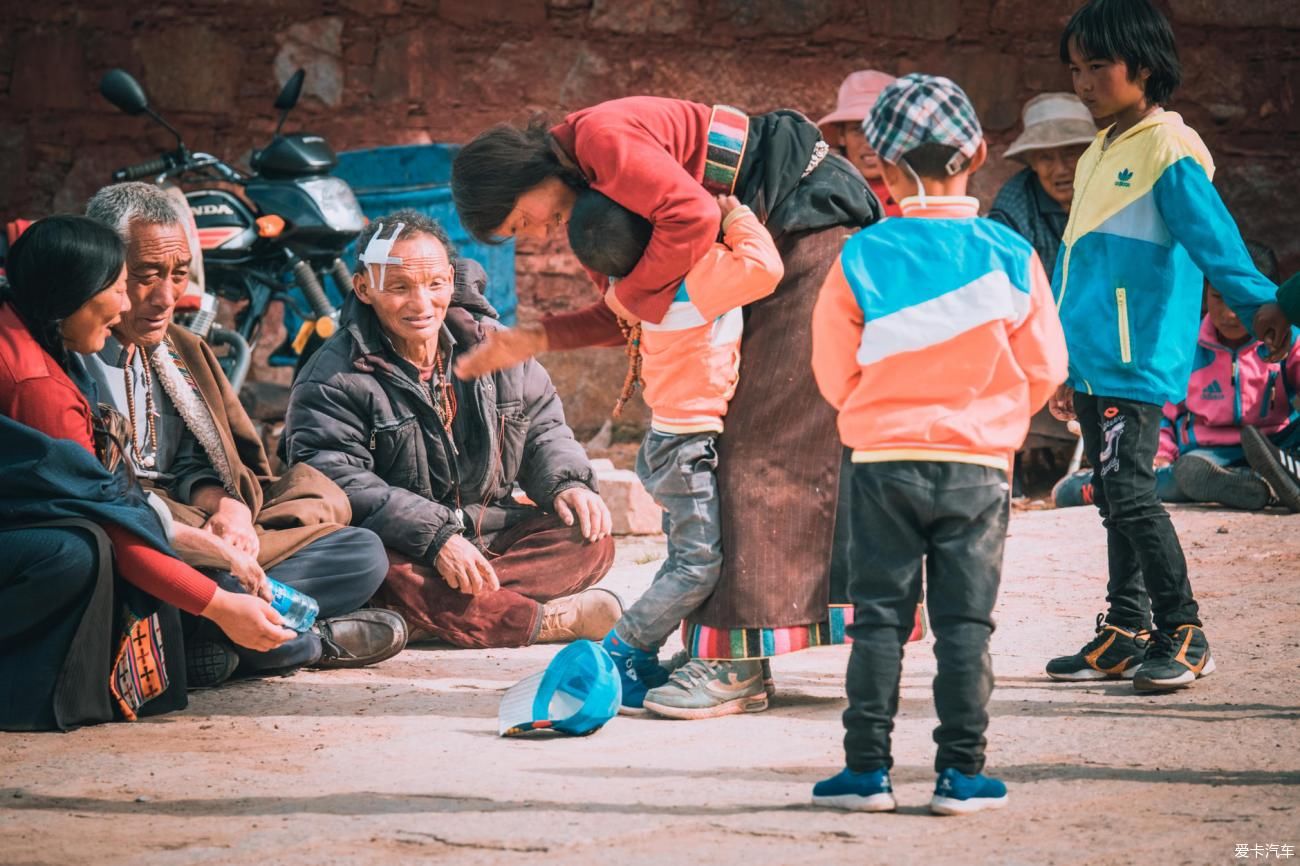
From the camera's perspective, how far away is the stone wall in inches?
335

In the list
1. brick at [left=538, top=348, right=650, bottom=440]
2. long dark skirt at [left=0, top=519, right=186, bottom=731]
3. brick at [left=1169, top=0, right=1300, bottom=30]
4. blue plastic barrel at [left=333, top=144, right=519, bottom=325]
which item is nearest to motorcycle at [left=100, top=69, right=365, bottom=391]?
blue plastic barrel at [left=333, top=144, right=519, bottom=325]

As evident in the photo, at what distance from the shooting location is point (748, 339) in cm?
366

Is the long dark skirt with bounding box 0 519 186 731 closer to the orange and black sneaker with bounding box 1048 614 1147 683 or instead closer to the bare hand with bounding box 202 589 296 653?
the bare hand with bounding box 202 589 296 653

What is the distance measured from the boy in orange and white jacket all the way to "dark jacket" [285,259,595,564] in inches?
40.8

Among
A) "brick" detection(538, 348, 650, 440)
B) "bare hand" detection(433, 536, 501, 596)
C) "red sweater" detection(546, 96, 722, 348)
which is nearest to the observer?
"red sweater" detection(546, 96, 722, 348)

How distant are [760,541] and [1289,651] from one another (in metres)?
1.44

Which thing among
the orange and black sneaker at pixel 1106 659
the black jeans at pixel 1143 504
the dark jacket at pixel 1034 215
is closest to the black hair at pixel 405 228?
the black jeans at pixel 1143 504

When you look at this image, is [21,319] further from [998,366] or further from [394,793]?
[998,366]

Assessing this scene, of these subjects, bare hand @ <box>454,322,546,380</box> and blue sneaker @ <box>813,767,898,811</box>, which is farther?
bare hand @ <box>454,322,546,380</box>

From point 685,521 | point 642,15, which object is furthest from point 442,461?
point 642,15

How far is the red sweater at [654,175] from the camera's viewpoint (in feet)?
10.9

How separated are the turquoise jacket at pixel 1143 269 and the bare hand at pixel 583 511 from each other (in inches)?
56.9

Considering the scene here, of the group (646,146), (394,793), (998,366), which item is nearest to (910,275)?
(998,366)

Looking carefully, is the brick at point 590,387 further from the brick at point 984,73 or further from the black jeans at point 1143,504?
the black jeans at point 1143,504
